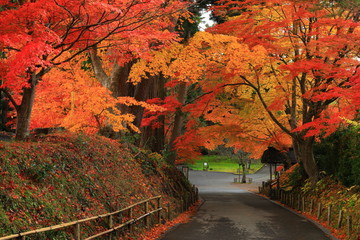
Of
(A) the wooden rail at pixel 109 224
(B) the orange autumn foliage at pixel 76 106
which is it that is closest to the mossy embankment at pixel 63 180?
(A) the wooden rail at pixel 109 224

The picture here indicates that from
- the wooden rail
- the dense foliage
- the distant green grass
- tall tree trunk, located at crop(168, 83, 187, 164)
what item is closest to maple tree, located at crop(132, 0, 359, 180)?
the dense foliage

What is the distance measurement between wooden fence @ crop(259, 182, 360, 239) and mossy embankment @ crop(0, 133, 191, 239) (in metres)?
6.99

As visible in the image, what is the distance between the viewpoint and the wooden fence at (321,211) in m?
14.2

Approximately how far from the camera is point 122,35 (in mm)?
15570

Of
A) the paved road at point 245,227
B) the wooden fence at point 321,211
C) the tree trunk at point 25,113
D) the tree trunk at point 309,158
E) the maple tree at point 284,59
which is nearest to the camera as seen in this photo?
the tree trunk at point 25,113

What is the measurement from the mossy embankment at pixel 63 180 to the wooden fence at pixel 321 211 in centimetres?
699

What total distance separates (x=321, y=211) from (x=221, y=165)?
62.5 meters

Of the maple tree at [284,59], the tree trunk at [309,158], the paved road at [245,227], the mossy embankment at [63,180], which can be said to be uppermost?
the maple tree at [284,59]

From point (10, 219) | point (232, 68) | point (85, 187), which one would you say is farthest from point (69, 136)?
point (232, 68)

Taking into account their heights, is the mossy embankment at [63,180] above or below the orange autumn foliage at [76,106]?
below

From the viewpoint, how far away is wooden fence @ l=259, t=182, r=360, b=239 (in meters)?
14.2

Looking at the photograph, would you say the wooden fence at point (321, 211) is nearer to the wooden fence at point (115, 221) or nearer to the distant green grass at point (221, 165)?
the wooden fence at point (115, 221)

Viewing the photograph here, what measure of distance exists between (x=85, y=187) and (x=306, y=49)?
13649 millimetres

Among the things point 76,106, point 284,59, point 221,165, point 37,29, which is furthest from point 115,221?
point 221,165
